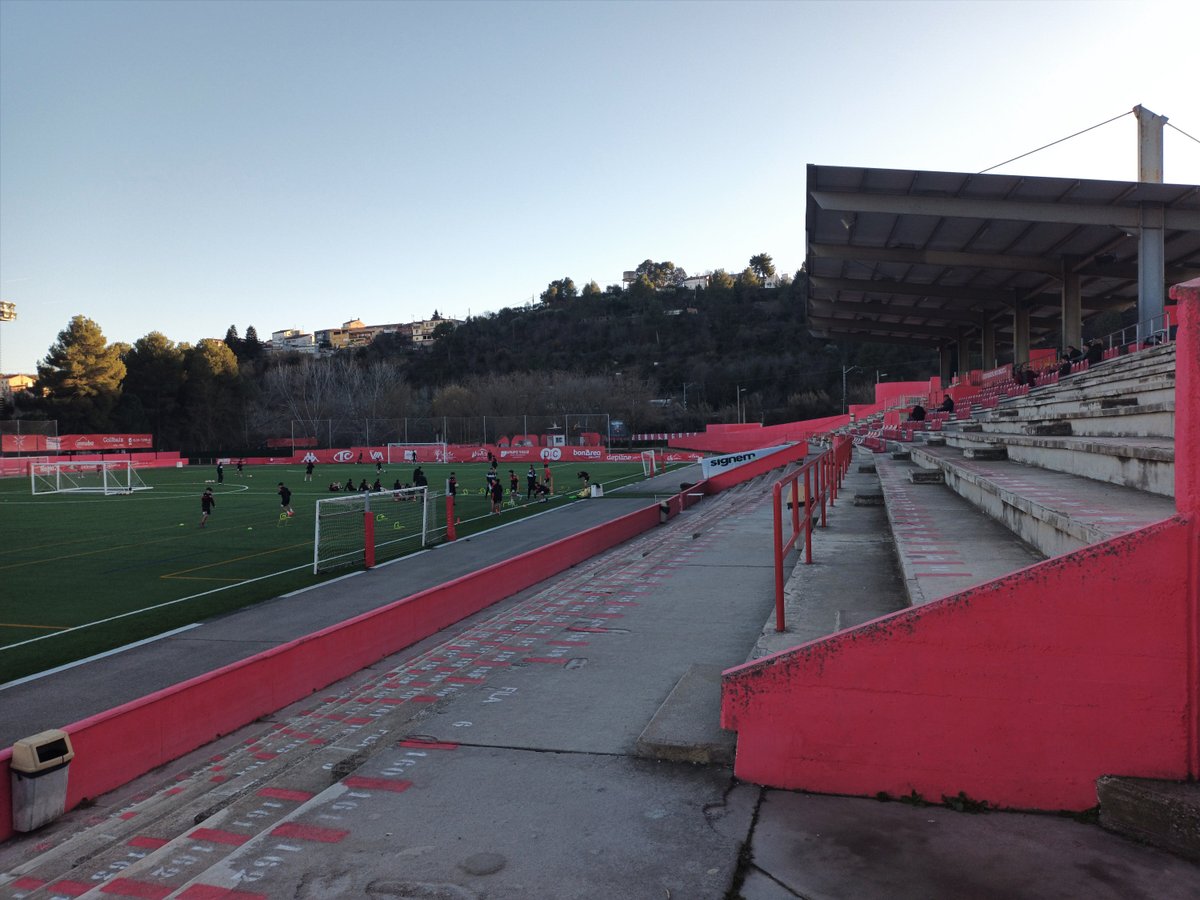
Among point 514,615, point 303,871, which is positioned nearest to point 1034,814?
point 303,871

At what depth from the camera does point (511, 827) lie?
4.73 meters

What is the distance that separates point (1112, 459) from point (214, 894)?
823 centimetres

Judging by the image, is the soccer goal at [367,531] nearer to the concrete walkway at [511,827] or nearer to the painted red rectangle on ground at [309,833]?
the concrete walkway at [511,827]

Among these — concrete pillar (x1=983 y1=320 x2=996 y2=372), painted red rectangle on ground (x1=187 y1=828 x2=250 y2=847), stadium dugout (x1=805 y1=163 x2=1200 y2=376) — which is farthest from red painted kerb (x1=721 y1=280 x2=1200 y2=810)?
concrete pillar (x1=983 y1=320 x2=996 y2=372)

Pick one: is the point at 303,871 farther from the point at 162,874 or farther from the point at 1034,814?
the point at 1034,814

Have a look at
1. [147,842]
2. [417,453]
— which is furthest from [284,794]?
[417,453]

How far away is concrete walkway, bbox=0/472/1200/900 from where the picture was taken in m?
3.99

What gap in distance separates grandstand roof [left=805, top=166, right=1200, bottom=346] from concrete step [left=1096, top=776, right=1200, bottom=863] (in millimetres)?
22688

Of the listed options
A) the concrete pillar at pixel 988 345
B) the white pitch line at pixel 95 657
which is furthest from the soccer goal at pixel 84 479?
the concrete pillar at pixel 988 345

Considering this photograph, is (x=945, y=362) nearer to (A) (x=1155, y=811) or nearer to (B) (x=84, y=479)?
(B) (x=84, y=479)

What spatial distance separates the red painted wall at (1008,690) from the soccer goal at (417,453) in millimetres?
63206

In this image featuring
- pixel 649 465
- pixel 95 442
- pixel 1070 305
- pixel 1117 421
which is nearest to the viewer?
pixel 1117 421

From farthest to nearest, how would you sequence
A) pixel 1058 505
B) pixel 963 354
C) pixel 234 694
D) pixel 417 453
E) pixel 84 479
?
pixel 417 453
pixel 963 354
pixel 84 479
pixel 234 694
pixel 1058 505

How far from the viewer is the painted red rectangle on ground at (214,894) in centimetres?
411
